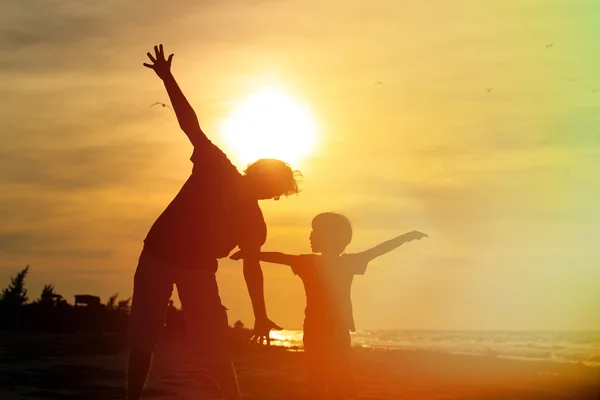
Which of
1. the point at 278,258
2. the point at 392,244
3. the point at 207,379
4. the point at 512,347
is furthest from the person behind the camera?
the point at 512,347

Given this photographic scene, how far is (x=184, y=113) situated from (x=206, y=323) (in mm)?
1671

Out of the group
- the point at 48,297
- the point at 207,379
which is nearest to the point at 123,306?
the point at 48,297

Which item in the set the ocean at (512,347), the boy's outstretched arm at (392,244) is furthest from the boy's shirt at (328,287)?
the ocean at (512,347)

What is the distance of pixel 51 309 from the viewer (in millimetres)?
27000

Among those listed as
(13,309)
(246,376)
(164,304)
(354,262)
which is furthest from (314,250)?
(13,309)

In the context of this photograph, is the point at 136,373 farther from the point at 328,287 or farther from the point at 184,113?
the point at 184,113

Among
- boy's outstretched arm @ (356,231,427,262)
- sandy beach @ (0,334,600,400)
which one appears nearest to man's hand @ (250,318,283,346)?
boy's outstretched arm @ (356,231,427,262)

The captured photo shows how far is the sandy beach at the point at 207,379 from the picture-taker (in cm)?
1168

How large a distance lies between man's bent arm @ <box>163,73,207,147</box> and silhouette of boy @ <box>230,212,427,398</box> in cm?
133

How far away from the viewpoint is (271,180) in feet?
24.5

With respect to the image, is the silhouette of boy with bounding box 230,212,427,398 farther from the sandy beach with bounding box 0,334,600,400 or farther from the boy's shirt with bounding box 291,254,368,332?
the sandy beach with bounding box 0,334,600,400

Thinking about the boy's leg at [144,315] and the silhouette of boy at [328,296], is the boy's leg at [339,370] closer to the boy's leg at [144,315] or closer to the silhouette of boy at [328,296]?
the silhouette of boy at [328,296]

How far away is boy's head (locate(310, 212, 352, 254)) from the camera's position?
317 inches

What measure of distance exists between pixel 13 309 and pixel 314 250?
20.1 metres
